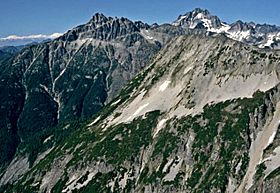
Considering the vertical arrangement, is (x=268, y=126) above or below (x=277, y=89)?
below

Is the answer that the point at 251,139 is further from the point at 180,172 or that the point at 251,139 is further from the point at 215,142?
the point at 180,172

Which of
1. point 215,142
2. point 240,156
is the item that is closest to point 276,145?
point 240,156

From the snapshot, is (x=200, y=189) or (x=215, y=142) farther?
(x=215, y=142)

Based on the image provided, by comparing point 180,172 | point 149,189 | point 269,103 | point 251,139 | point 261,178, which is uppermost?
point 269,103

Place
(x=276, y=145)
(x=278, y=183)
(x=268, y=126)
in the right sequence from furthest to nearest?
(x=268, y=126) → (x=276, y=145) → (x=278, y=183)

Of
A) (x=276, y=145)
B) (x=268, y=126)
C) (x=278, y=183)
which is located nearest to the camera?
(x=278, y=183)

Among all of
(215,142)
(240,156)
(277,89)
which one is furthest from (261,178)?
(277,89)

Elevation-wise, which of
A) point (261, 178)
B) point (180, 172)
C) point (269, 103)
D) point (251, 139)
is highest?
point (269, 103)

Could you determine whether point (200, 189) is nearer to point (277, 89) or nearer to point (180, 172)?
point (180, 172)

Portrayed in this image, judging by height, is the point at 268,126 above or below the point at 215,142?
above
